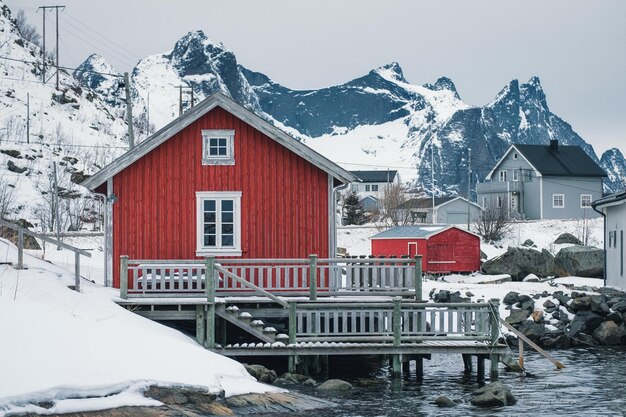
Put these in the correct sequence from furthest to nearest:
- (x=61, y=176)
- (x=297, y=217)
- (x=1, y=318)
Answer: (x=61, y=176)
(x=297, y=217)
(x=1, y=318)

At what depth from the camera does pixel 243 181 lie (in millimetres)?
26234

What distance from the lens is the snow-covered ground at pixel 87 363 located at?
1420 centimetres

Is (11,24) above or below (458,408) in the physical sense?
above

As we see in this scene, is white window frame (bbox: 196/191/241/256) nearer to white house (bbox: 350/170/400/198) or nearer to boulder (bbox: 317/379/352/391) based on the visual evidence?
boulder (bbox: 317/379/352/391)

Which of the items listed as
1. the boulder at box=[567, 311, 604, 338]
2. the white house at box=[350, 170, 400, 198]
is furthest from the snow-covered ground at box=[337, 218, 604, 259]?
the white house at box=[350, 170, 400, 198]

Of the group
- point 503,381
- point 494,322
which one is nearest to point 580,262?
point 503,381

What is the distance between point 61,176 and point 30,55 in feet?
85.7

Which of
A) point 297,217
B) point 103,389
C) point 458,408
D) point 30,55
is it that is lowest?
point 458,408

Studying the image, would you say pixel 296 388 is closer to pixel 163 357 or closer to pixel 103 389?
pixel 163 357

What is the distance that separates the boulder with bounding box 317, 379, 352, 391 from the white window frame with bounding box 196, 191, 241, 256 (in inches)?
225

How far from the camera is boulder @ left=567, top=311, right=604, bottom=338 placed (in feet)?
112

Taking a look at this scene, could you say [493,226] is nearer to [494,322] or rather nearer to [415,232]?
[415,232]

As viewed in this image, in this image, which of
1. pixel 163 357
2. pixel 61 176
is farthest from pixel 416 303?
pixel 61 176

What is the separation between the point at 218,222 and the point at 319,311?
4960mm
